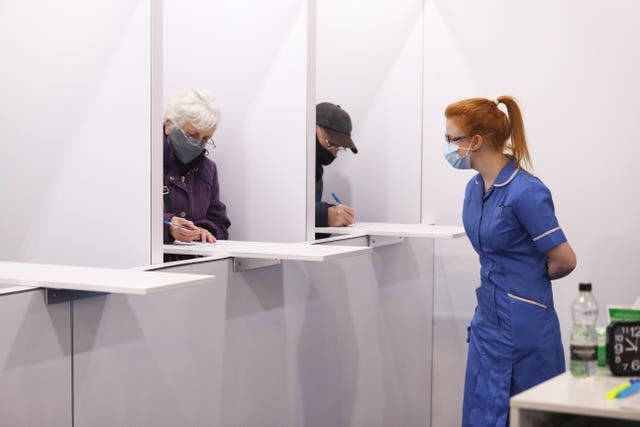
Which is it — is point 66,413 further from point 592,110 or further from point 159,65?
point 592,110

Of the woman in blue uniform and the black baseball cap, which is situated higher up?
the black baseball cap

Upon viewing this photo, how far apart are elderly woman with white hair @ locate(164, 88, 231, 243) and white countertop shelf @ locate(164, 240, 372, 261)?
72 mm

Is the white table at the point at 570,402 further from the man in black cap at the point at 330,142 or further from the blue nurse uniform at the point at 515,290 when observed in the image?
the man in black cap at the point at 330,142

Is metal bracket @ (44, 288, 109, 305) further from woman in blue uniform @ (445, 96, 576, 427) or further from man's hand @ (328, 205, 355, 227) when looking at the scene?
man's hand @ (328, 205, 355, 227)

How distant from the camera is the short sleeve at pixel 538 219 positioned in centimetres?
274

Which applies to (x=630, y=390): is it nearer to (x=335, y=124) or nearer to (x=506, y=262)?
(x=506, y=262)

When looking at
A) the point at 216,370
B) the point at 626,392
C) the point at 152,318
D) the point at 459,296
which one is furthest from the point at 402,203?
the point at 626,392

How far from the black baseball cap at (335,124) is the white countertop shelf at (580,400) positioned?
1737 mm

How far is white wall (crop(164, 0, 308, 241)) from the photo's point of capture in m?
3.19

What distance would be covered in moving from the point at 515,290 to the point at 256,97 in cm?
121

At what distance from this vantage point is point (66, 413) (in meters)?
2.12

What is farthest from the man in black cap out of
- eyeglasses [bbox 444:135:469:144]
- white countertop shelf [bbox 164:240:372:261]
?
white countertop shelf [bbox 164:240:372:261]

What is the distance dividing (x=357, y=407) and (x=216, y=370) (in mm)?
1065

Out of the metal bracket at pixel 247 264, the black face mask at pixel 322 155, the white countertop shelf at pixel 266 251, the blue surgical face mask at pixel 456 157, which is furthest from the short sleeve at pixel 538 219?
the black face mask at pixel 322 155
